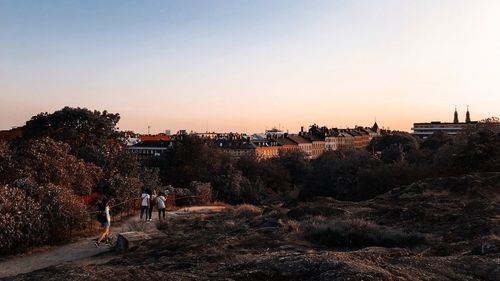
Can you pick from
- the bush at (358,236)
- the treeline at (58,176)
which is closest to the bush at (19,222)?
the treeline at (58,176)

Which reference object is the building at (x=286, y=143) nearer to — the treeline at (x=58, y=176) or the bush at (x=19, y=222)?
the treeline at (x=58, y=176)

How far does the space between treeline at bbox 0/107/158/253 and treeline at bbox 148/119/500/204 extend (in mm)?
8903

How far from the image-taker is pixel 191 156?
47875 mm

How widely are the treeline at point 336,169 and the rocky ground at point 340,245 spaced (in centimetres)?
876

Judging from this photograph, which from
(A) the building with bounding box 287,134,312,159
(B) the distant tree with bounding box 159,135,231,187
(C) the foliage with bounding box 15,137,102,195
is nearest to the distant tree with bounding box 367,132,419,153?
(A) the building with bounding box 287,134,312,159

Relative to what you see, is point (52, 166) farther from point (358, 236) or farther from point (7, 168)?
point (358, 236)

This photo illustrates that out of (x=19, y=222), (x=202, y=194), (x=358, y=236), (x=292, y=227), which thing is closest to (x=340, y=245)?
(x=358, y=236)

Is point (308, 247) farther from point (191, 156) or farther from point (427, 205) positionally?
point (191, 156)

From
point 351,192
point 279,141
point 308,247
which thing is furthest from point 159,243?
point 279,141

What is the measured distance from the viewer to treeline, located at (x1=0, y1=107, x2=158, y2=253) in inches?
567

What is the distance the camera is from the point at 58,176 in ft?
70.0

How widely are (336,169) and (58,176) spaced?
94.8 ft

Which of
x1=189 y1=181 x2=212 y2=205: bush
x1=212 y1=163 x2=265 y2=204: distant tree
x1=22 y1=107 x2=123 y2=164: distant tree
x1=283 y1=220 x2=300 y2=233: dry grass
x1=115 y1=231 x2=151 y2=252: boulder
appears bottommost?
x1=212 y1=163 x2=265 y2=204: distant tree

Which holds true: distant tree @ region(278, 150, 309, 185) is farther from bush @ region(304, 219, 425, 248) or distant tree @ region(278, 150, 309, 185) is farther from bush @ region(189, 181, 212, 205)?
bush @ region(304, 219, 425, 248)
